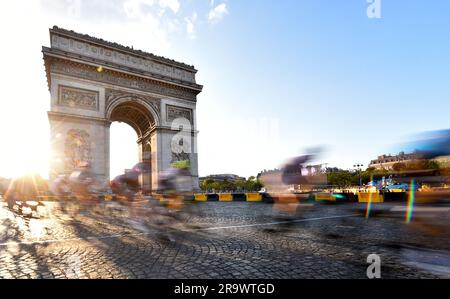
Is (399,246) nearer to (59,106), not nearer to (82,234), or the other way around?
(82,234)

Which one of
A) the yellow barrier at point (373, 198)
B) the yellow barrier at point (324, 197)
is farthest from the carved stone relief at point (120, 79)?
the yellow barrier at point (373, 198)

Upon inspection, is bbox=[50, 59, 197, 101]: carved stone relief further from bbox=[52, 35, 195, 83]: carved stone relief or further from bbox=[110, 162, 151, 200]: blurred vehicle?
bbox=[110, 162, 151, 200]: blurred vehicle

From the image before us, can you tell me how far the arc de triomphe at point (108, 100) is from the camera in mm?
22562

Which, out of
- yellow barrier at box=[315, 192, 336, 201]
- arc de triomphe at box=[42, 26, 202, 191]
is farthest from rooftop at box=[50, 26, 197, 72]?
yellow barrier at box=[315, 192, 336, 201]

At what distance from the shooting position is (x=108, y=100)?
2522cm

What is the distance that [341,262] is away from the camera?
2.84 meters

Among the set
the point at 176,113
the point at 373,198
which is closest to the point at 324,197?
the point at 373,198

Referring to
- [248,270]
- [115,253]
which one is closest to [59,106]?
[115,253]

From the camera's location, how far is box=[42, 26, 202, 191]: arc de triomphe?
22562mm

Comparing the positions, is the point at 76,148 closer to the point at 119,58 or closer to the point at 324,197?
the point at 119,58

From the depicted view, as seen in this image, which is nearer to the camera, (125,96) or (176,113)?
(125,96)

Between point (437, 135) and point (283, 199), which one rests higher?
point (437, 135)

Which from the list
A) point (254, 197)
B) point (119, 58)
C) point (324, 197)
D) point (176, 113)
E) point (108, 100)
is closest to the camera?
point (324, 197)
